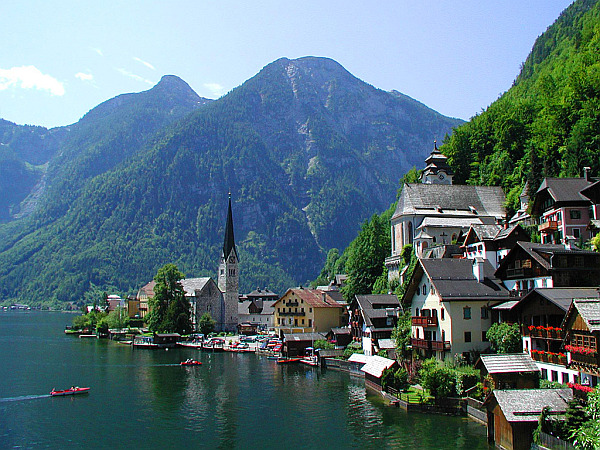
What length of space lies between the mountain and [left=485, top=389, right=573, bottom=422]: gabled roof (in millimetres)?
50370

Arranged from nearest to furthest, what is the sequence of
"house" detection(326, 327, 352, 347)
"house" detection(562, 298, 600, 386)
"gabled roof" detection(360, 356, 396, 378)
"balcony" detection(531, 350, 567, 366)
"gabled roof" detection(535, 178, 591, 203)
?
"house" detection(562, 298, 600, 386), "balcony" detection(531, 350, 567, 366), "gabled roof" detection(360, 356, 396, 378), "gabled roof" detection(535, 178, 591, 203), "house" detection(326, 327, 352, 347)

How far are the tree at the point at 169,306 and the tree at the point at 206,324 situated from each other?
9.98 feet

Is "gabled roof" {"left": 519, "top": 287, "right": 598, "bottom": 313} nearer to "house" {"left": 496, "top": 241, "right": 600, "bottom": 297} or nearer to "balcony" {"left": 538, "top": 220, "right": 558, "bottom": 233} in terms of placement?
"house" {"left": 496, "top": 241, "right": 600, "bottom": 297}

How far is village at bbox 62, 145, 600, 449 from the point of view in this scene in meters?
38.2

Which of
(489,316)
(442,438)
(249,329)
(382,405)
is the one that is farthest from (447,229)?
(249,329)

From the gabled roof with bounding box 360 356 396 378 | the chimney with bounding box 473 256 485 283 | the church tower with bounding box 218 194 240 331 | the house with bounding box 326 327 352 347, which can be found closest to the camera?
the chimney with bounding box 473 256 485 283

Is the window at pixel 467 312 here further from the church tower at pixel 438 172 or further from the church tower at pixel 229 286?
the church tower at pixel 229 286

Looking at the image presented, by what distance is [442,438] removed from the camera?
41.0 metres

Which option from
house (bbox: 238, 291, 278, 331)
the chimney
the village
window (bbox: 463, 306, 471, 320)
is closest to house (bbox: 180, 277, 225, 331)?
house (bbox: 238, 291, 278, 331)

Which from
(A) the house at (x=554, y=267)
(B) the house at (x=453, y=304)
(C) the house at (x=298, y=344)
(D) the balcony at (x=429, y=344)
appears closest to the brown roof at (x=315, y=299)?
(C) the house at (x=298, y=344)

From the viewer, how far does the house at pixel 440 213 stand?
89.4 meters

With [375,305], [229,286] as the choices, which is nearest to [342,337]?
[375,305]

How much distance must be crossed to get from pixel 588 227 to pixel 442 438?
33.1 m

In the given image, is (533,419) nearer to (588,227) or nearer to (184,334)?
(588,227)
